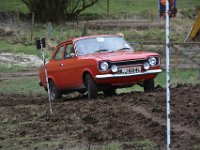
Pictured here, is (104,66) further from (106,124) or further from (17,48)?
(17,48)

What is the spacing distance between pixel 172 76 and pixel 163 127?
14536mm

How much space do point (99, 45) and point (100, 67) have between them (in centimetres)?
156

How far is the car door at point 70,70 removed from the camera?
16.4 metres

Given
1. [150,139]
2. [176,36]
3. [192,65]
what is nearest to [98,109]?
[150,139]

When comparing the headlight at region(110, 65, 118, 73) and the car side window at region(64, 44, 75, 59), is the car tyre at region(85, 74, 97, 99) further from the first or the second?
the car side window at region(64, 44, 75, 59)

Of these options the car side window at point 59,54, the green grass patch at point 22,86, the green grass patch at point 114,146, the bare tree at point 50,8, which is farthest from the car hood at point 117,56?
the bare tree at point 50,8

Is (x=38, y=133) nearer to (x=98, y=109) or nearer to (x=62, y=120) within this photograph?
(x=62, y=120)

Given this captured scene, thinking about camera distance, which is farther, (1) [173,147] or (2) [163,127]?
(2) [163,127]

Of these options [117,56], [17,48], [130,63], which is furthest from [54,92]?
[17,48]

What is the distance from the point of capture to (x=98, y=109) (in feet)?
42.8

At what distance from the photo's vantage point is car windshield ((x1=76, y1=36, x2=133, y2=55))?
1657cm

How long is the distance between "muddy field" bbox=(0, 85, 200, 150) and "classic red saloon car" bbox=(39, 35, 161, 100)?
2.29 ft

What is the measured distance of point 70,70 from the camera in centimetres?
1672

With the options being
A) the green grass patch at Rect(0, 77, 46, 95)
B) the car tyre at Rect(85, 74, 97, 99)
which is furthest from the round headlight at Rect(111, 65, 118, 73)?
the green grass patch at Rect(0, 77, 46, 95)
